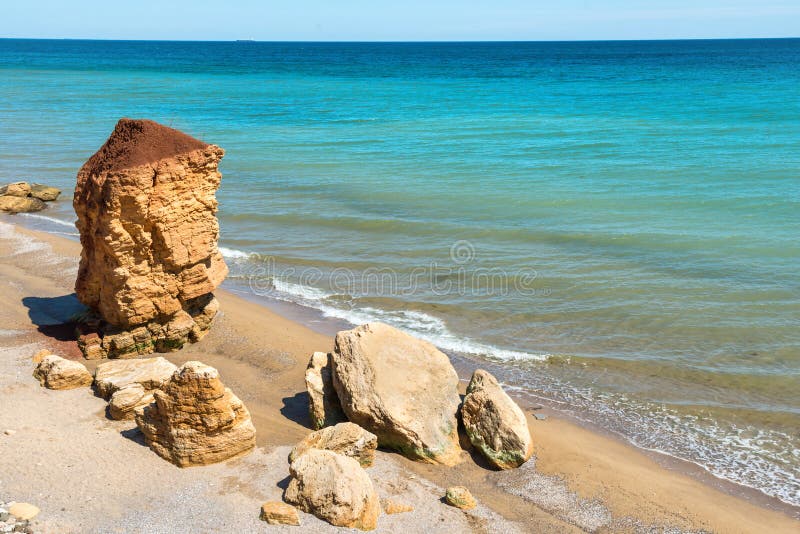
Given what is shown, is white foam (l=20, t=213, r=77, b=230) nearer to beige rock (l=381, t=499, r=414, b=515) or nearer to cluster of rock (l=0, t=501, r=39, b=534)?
cluster of rock (l=0, t=501, r=39, b=534)

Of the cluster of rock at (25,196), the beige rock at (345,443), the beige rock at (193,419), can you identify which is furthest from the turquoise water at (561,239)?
the beige rock at (193,419)

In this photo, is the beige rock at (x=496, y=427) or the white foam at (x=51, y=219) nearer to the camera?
the beige rock at (x=496, y=427)

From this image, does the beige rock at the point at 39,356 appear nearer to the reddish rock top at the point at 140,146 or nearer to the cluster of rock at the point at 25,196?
the reddish rock top at the point at 140,146

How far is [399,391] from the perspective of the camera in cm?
834

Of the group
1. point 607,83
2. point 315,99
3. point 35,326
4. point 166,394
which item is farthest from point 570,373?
point 607,83

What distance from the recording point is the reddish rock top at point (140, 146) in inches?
376

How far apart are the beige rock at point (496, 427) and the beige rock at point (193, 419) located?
2.66 metres

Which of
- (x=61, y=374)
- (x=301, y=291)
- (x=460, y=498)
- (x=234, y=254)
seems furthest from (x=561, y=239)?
(x=61, y=374)

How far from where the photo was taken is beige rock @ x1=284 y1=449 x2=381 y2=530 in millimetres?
6645

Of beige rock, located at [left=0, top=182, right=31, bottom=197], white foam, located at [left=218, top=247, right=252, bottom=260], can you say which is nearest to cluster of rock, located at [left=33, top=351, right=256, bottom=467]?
white foam, located at [left=218, top=247, right=252, bottom=260]

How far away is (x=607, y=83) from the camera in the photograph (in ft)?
194

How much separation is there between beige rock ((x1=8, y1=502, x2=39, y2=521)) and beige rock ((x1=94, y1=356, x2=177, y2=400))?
2.18 meters

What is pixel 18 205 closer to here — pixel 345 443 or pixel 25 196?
pixel 25 196

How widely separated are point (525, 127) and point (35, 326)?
2718 centimetres
